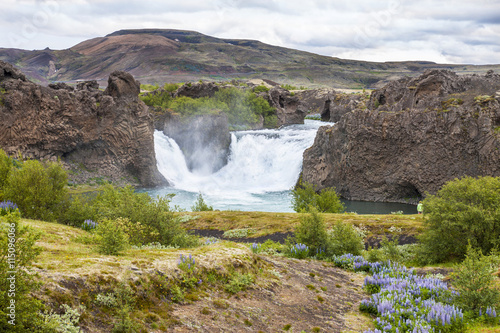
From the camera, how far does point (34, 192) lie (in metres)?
16.6

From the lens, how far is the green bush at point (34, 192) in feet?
53.2

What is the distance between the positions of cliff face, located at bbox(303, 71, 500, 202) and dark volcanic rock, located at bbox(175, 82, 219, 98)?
1766 inches

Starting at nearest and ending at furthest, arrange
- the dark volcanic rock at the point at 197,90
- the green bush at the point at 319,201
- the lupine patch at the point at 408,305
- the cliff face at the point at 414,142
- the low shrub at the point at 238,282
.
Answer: the lupine patch at the point at 408,305, the low shrub at the point at 238,282, the green bush at the point at 319,201, the cliff face at the point at 414,142, the dark volcanic rock at the point at 197,90

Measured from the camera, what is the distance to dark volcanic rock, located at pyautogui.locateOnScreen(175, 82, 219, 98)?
8911cm

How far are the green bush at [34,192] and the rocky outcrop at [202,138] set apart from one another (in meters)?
47.4

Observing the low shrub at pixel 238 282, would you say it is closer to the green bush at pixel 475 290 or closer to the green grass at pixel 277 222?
the green bush at pixel 475 290

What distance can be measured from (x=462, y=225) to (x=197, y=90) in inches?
3298

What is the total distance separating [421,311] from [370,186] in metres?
43.7

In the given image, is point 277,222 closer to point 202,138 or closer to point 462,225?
point 462,225

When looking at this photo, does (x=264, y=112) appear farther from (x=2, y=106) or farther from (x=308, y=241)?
(x=308, y=241)

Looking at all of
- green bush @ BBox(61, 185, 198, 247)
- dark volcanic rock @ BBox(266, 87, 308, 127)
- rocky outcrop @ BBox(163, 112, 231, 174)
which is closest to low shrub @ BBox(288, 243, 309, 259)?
green bush @ BBox(61, 185, 198, 247)

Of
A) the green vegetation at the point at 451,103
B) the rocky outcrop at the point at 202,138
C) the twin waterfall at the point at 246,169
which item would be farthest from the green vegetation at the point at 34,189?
the rocky outcrop at the point at 202,138

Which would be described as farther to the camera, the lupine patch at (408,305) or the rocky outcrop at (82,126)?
the rocky outcrop at (82,126)

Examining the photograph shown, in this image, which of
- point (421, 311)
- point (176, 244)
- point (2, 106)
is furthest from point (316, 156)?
point (421, 311)
